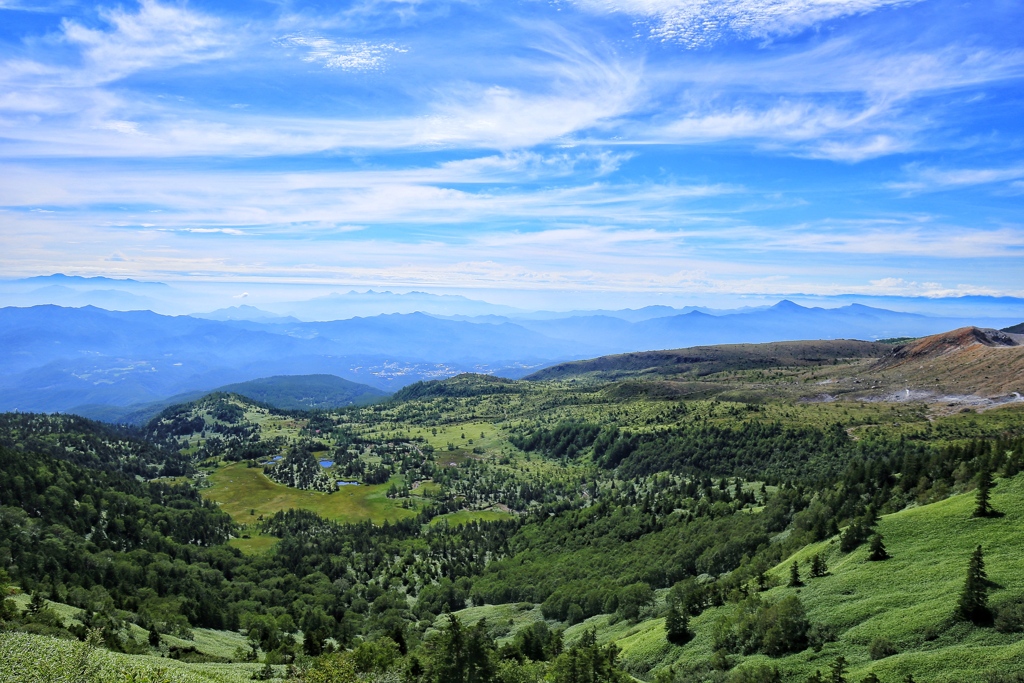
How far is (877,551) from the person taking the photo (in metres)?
54.4

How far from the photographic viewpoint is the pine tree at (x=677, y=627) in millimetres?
60312

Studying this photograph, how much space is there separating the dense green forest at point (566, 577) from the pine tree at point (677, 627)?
0.76 feet

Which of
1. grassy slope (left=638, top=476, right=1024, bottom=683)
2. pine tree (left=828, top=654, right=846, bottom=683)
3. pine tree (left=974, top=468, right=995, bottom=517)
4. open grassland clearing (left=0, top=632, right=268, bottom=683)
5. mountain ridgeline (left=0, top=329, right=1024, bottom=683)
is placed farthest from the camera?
pine tree (left=974, top=468, right=995, bottom=517)

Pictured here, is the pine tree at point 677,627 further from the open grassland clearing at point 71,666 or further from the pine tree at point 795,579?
the open grassland clearing at point 71,666

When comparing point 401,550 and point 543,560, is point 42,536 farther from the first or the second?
point 543,560

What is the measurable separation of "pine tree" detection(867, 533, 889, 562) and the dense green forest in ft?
0.89

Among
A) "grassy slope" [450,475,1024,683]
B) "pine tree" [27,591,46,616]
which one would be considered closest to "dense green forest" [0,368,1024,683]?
"grassy slope" [450,475,1024,683]

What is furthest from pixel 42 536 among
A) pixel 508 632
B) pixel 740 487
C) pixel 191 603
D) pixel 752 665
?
pixel 740 487

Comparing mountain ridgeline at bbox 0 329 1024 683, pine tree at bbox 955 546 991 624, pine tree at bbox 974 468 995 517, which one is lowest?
mountain ridgeline at bbox 0 329 1024 683

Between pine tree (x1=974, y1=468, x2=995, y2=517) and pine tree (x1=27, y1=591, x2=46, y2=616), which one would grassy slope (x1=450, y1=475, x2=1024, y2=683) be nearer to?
pine tree (x1=974, y1=468, x2=995, y2=517)

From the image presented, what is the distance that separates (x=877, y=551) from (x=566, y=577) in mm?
72709

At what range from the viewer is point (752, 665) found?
46.6 metres

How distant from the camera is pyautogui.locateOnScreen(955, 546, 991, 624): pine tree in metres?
38.9

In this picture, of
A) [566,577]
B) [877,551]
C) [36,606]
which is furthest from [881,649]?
[36,606]
